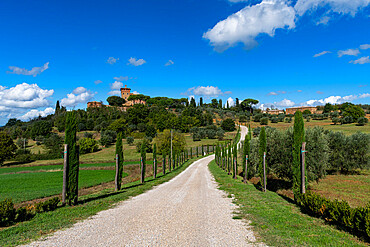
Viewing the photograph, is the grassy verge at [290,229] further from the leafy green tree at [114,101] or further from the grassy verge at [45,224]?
the leafy green tree at [114,101]

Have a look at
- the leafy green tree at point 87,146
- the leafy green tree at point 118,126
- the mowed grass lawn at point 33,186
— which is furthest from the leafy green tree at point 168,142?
the leafy green tree at point 118,126

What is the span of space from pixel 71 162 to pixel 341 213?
1098 centimetres

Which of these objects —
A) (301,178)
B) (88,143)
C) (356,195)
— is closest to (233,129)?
(88,143)

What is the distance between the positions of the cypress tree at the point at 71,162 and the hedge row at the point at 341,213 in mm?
10261

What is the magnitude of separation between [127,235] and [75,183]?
541 cm

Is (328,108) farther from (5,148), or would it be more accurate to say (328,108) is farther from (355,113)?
(5,148)

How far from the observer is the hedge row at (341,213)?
557cm

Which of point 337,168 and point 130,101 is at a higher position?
point 130,101

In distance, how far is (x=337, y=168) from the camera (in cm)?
2738

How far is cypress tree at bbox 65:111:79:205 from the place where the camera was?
385 inches

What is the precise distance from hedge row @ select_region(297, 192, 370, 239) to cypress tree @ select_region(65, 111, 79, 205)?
10.3 m

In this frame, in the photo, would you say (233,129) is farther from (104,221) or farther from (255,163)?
(104,221)

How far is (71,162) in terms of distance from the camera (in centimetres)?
1007

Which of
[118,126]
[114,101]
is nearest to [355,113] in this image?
[118,126]
